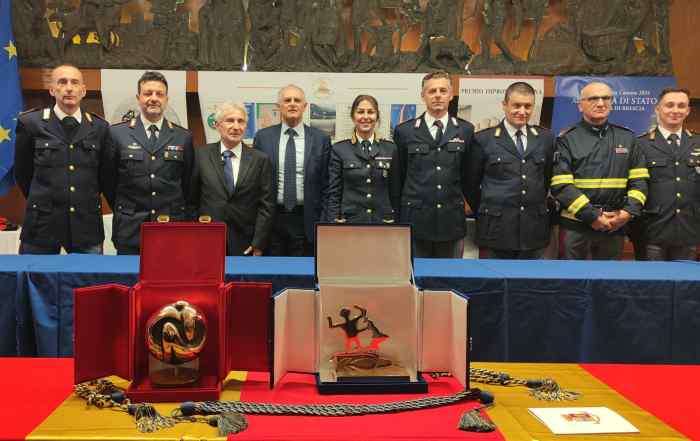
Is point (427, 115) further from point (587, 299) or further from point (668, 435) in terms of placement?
point (668, 435)

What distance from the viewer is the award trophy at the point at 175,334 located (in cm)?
116

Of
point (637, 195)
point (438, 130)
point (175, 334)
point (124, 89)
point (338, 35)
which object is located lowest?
point (175, 334)

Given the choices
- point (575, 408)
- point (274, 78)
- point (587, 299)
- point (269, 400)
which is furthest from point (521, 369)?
point (274, 78)

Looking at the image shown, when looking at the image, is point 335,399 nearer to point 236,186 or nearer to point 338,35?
point 236,186

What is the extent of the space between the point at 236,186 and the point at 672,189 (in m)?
2.68

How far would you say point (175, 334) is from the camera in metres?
1.16

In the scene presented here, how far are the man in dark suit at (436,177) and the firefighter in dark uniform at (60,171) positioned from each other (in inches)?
71.9

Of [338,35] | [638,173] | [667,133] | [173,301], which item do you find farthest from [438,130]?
[173,301]

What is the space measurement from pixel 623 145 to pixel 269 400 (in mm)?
3125

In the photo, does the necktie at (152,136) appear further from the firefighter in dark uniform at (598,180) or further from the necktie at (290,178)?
the firefighter in dark uniform at (598,180)

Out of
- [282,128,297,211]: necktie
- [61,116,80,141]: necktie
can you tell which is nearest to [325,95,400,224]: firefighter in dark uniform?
[282,128,297,211]: necktie

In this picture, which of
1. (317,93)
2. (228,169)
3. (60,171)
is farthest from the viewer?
(317,93)

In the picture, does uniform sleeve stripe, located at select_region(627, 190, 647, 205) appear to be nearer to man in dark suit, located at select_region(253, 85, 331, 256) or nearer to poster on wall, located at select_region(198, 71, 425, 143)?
man in dark suit, located at select_region(253, 85, 331, 256)

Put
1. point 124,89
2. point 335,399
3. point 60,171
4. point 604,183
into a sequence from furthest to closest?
point 124,89 < point 604,183 < point 60,171 < point 335,399
